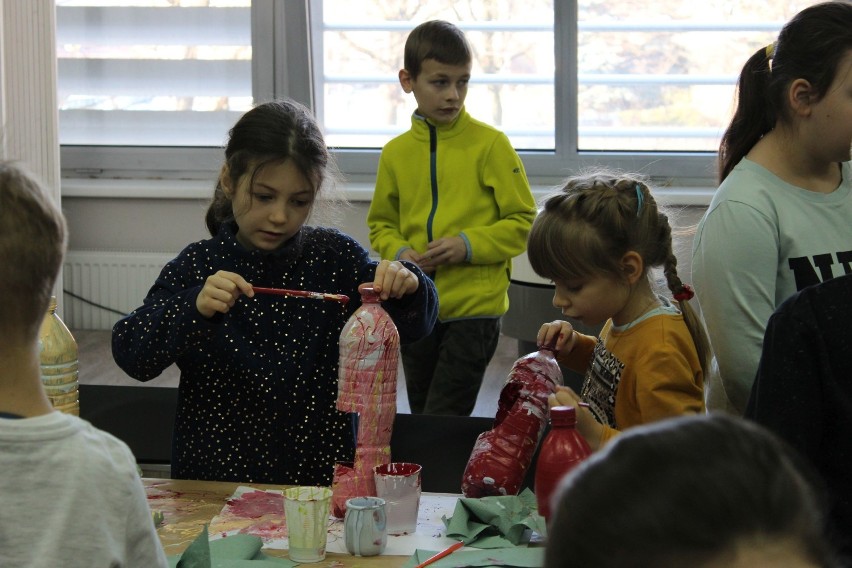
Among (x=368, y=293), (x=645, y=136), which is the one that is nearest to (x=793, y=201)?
(x=368, y=293)

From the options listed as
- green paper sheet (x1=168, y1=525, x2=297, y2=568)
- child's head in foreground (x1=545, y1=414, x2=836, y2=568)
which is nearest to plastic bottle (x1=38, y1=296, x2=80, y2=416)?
green paper sheet (x1=168, y1=525, x2=297, y2=568)

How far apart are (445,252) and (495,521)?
1.36 metres

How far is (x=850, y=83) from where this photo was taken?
1.69 metres

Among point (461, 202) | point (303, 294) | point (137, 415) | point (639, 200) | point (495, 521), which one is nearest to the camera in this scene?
point (495, 521)

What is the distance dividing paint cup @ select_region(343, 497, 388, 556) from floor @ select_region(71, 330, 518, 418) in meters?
2.66

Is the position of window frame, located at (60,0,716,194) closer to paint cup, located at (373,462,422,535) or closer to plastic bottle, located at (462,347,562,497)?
plastic bottle, located at (462,347,562,497)

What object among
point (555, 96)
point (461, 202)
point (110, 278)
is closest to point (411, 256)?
point (461, 202)

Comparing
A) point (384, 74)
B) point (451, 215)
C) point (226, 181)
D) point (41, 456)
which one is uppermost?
point (384, 74)

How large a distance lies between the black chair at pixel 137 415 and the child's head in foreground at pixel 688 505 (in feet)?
5.28

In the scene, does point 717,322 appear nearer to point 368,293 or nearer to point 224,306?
point 368,293

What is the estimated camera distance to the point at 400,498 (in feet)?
4.90

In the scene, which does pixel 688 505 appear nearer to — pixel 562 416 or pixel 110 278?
pixel 562 416

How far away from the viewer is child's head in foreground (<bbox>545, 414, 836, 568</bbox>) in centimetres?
48

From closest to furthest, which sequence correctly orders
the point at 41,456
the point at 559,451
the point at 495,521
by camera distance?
the point at 41,456
the point at 559,451
the point at 495,521
